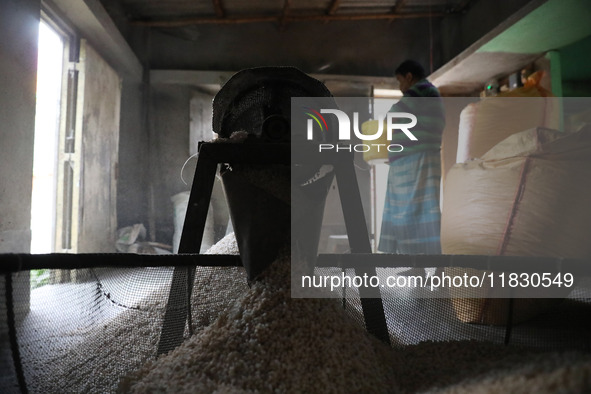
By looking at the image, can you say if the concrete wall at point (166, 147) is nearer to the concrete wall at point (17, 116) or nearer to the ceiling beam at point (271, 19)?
the ceiling beam at point (271, 19)

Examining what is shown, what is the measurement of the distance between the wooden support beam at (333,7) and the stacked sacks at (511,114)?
8.22ft

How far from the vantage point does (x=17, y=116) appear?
2188 millimetres

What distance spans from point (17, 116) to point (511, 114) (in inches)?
116

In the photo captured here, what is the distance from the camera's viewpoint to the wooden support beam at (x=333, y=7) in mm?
4438

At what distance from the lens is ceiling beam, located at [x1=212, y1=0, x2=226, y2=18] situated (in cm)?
426

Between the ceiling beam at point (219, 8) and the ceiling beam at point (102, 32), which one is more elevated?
the ceiling beam at point (219, 8)

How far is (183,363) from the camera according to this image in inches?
37.9

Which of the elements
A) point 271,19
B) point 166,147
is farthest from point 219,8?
point 166,147

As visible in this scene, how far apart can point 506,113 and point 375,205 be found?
2.76m

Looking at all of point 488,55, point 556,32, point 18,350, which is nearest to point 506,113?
point 556,32

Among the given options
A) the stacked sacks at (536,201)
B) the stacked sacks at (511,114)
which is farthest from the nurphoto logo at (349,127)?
the stacked sacks at (536,201)

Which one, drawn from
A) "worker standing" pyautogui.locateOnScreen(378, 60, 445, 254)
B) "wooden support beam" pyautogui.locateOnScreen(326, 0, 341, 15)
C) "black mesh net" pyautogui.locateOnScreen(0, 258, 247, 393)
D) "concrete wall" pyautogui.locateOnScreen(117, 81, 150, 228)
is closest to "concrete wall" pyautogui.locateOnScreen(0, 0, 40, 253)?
"black mesh net" pyautogui.locateOnScreen(0, 258, 247, 393)

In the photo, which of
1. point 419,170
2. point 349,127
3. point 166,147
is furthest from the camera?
point 166,147

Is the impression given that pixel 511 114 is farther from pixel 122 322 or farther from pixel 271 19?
pixel 271 19
